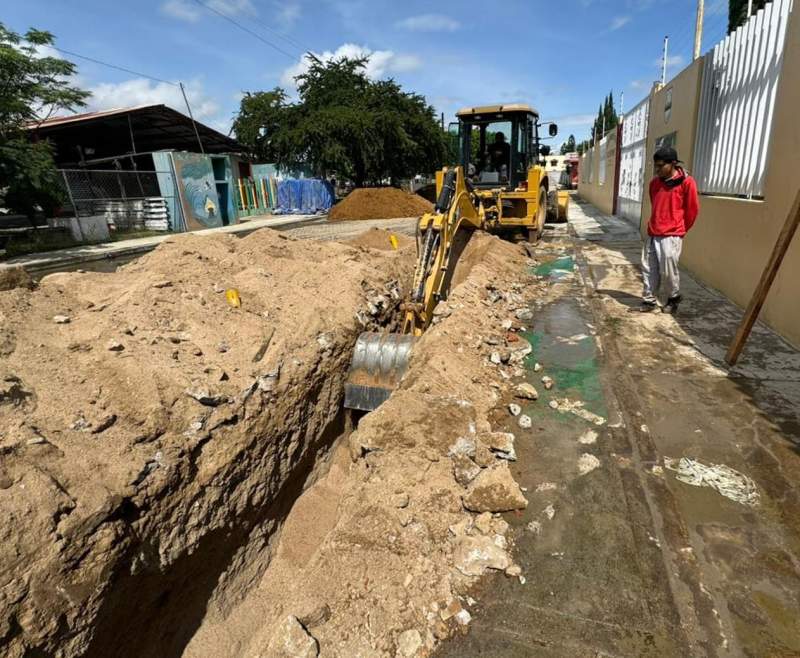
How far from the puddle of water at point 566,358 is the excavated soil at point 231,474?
27cm

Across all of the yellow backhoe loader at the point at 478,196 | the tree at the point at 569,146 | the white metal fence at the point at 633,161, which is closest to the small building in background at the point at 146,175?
the yellow backhoe loader at the point at 478,196

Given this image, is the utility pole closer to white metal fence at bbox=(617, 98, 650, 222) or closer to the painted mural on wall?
white metal fence at bbox=(617, 98, 650, 222)

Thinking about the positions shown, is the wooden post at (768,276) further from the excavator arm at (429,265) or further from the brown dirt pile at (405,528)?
the excavator arm at (429,265)

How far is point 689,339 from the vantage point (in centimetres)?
471

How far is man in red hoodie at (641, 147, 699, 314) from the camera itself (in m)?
5.20

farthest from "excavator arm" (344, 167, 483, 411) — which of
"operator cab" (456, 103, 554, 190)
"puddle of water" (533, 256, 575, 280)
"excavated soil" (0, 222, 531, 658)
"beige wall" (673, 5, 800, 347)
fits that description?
"operator cab" (456, 103, 554, 190)

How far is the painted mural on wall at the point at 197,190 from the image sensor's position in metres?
18.0

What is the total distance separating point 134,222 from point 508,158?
46.6 ft

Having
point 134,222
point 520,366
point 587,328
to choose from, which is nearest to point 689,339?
point 587,328

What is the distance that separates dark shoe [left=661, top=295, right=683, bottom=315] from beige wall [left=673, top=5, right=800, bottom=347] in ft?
2.40

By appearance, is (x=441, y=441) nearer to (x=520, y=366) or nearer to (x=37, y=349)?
(x=520, y=366)

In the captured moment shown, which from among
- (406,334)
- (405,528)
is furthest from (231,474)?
(406,334)

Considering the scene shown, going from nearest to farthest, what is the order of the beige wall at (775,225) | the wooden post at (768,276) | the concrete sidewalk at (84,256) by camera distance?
the wooden post at (768,276) → the beige wall at (775,225) → the concrete sidewalk at (84,256)

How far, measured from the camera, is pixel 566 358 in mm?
4477
